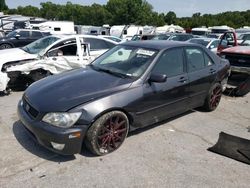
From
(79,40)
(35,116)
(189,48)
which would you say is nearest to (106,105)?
(35,116)

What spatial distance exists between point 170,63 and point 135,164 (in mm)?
1919

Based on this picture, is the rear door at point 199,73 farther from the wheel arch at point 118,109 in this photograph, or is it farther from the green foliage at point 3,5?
the green foliage at point 3,5

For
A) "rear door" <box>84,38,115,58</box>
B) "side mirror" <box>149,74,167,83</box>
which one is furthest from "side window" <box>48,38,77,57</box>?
"side mirror" <box>149,74,167,83</box>

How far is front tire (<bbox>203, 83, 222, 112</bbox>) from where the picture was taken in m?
6.03

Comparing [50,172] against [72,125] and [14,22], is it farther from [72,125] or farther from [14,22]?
[14,22]

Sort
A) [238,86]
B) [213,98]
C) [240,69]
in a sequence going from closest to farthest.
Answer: [213,98], [238,86], [240,69]

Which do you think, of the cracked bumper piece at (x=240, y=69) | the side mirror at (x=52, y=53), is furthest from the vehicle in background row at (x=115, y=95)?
the side mirror at (x=52, y=53)

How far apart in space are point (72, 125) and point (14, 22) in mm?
26060

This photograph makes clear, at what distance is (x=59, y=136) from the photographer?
12.0 feet

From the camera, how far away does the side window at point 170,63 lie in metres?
4.80

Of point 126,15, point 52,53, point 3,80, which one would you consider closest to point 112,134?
point 3,80

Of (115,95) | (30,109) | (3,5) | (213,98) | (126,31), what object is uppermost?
(115,95)

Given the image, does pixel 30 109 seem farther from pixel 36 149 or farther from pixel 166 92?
pixel 166 92

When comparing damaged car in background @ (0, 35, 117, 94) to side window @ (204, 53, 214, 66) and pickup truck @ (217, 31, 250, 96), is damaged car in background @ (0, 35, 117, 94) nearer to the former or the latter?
side window @ (204, 53, 214, 66)
